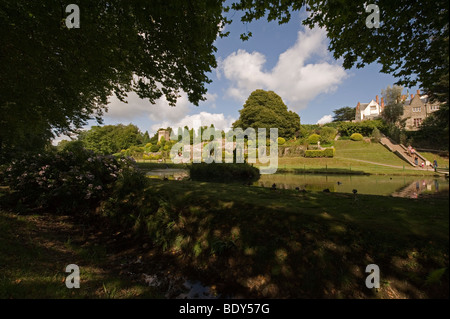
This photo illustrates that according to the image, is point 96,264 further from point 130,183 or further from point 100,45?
point 100,45

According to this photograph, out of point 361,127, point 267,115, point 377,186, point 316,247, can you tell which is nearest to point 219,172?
point 377,186

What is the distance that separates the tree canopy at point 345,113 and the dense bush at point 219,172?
73.5m

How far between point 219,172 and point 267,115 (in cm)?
2969

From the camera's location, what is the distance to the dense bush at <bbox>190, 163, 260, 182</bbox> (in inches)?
593

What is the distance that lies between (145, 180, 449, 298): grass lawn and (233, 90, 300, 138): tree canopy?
37.9 m

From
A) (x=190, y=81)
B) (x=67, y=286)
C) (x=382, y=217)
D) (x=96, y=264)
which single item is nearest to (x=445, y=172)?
(x=382, y=217)

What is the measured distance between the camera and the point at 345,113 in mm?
72750

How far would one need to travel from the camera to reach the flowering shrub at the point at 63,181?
21.3 ft

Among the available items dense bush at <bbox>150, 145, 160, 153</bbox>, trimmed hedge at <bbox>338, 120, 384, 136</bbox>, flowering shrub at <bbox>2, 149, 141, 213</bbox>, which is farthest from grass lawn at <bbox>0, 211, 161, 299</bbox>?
dense bush at <bbox>150, 145, 160, 153</bbox>

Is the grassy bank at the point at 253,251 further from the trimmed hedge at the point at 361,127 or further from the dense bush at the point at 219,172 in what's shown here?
the trimmed hedge at the point at 361,127

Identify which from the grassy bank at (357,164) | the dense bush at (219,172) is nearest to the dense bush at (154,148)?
the grassy bank at (357,164)

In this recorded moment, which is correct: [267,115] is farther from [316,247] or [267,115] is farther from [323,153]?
[316,247]

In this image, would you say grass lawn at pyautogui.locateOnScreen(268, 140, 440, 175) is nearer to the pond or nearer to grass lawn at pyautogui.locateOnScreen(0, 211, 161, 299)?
the pond

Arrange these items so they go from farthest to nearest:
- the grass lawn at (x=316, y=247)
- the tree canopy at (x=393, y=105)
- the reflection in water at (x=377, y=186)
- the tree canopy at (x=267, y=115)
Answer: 1. the tree canopy at (x=267, y=115)
2. the tree canopy at (x=393, y=105)
3. the reflection in water at (x=377, y=186)
4. the grass lawn at (x=316, y=247)
